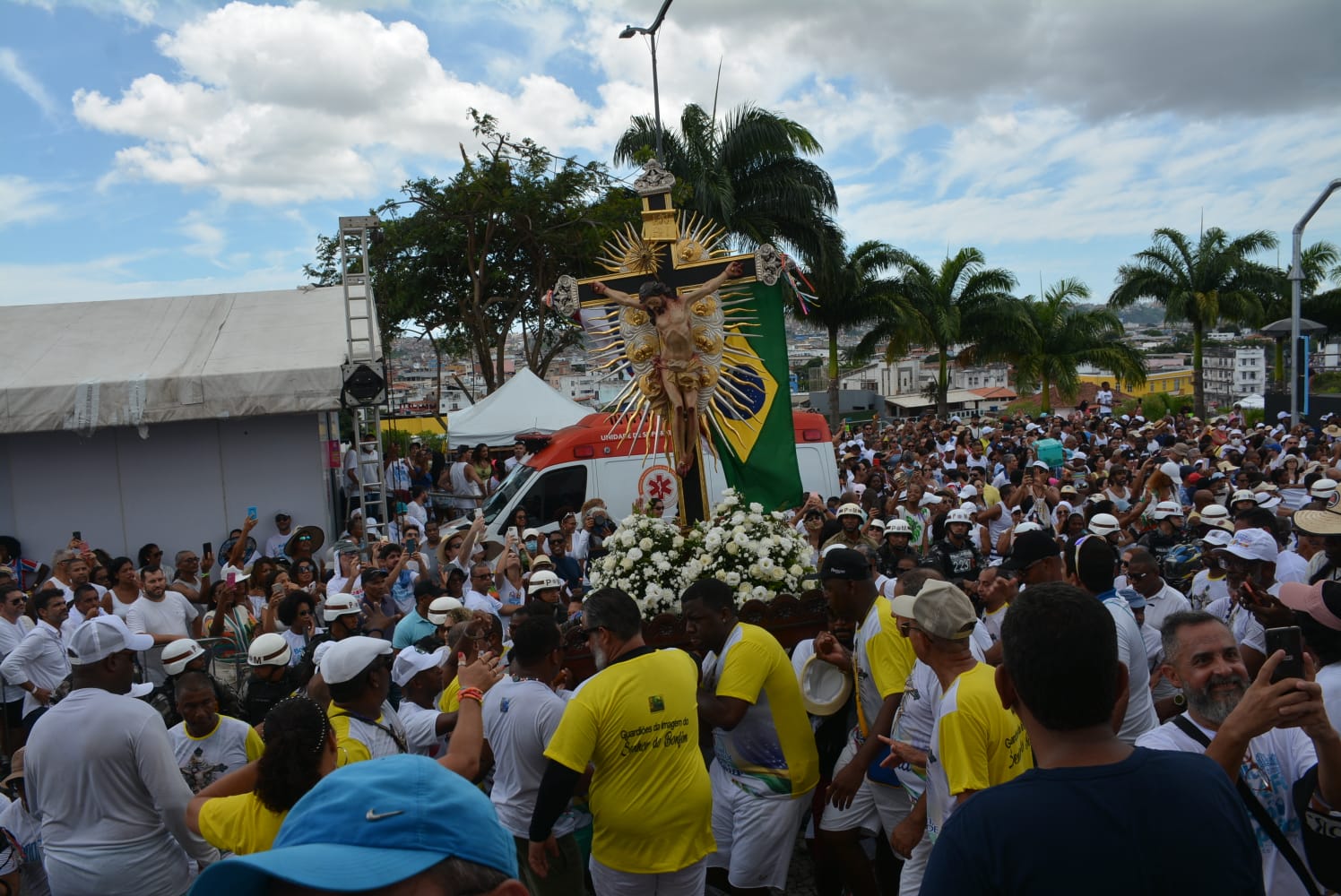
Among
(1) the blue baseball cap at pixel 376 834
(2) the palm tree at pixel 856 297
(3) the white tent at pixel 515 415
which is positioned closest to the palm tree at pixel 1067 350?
(2) the palm tree at pixel 856 297

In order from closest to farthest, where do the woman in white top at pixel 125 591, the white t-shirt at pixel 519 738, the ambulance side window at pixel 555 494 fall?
the white t-shirt at pixel 519 738 < the woman in white top at pixel 125 591 < the ambulance side window at pixel 555 494

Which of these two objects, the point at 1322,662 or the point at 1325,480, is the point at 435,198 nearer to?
the point at 1325,480

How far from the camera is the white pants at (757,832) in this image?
15.1 feet

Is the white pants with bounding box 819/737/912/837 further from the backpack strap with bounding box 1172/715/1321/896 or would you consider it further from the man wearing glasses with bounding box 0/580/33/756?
the man wearing glasses with bounding box 0/580/33/756

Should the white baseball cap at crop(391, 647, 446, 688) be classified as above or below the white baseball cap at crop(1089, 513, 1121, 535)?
above

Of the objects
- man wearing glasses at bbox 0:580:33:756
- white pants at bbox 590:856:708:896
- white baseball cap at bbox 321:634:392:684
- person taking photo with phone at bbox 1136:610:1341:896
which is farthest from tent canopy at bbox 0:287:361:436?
person taking photo with phone at bbox 1136:610:1341:896

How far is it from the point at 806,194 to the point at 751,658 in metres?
22.1

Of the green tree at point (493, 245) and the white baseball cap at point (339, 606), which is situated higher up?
the green tree at point (493, 245)

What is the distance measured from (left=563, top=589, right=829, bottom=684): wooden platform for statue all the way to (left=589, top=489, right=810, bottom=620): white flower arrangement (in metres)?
0.14

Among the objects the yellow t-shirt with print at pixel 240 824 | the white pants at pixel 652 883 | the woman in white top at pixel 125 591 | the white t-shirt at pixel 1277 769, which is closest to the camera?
the white t-shirt at pixel 1277 769

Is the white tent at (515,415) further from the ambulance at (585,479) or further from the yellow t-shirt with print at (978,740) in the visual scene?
the yellow t-shirt with print at (978,740)

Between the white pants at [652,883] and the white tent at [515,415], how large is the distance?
47.7 feet

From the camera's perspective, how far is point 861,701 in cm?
468

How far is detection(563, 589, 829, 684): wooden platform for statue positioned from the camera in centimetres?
573
